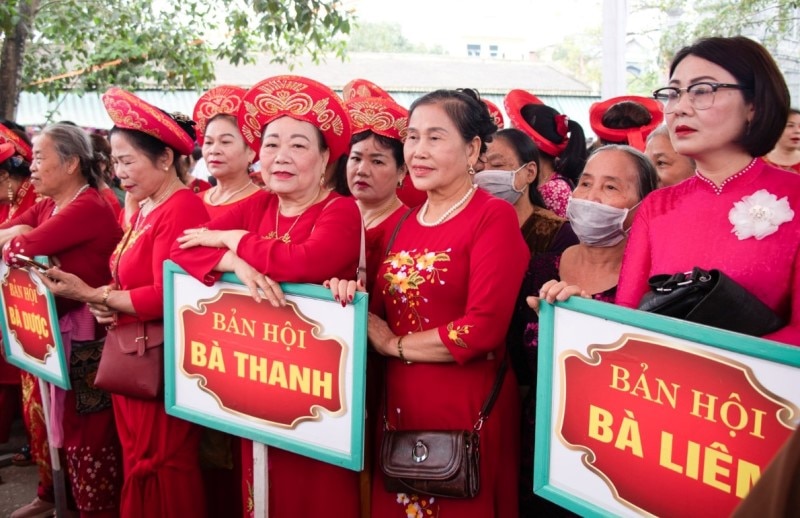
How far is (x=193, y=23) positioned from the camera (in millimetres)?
6836

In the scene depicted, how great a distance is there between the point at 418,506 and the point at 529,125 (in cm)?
231

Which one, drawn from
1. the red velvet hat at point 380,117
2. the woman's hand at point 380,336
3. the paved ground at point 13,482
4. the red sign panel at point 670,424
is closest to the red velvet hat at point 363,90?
the red velvet hat at point 380,117

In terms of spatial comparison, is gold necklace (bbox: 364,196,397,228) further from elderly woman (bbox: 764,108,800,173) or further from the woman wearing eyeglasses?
elderly woman (bbox: 764,108,800,173)

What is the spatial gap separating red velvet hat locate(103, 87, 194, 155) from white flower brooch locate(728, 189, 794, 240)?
2.31 m

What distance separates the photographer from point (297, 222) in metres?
2.66

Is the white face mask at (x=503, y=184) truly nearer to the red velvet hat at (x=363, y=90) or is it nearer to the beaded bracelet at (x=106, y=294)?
the red velvet hat at (x=363, y=90)

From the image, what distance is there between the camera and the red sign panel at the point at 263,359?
7.77 ft

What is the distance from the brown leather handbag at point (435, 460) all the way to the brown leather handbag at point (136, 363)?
1.04m

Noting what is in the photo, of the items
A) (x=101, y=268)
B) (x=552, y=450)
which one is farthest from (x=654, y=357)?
(x=101, y=268)

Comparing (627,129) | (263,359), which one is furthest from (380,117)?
(627,129)

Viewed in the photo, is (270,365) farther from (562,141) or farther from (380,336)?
(562,141)

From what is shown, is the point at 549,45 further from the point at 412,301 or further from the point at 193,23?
the point at 412,301

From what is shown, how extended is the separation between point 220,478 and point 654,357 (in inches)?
99.7

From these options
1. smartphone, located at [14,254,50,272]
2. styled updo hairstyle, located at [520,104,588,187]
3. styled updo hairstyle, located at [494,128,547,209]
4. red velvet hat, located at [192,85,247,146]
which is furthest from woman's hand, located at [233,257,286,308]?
styled updo hairstyle, located at [520,104,588,187]
